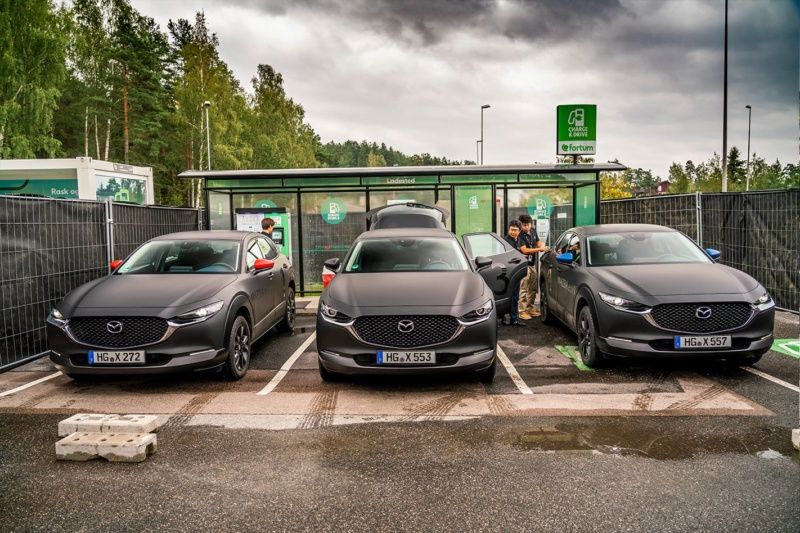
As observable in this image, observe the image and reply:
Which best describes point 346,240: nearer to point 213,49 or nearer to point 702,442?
point 702,442

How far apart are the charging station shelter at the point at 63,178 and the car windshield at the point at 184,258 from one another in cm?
1191

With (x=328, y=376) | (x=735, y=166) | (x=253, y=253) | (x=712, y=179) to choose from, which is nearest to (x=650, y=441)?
(x=328, y=376)

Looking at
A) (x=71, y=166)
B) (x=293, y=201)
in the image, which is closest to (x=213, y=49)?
(x=71, y=166)

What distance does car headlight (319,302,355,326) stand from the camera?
575cm

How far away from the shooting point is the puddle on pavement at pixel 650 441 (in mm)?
4293

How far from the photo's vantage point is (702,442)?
449cm

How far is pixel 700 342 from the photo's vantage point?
6.04 meters

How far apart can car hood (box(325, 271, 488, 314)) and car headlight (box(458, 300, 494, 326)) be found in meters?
0.13

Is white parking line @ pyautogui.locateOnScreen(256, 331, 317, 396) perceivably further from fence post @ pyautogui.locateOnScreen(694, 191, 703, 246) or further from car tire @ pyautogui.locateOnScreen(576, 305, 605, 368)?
fence post @ pyautogui.locateOnScreen(694, 191, 703, 246)

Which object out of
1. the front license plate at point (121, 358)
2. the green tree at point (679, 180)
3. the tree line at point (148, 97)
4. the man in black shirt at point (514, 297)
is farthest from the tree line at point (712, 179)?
the front license plate at point (121, 358)

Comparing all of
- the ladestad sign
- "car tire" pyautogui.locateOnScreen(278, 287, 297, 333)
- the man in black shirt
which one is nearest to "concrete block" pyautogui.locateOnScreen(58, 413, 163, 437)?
"car tire" pyautogui.locateOnScreen(278, 287, 297, 333)

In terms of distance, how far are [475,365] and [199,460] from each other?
264 centimetres

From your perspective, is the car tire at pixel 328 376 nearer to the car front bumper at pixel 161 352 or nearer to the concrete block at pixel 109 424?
the car front bumper at pixel 161 352

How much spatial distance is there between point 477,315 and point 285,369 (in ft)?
8.68
